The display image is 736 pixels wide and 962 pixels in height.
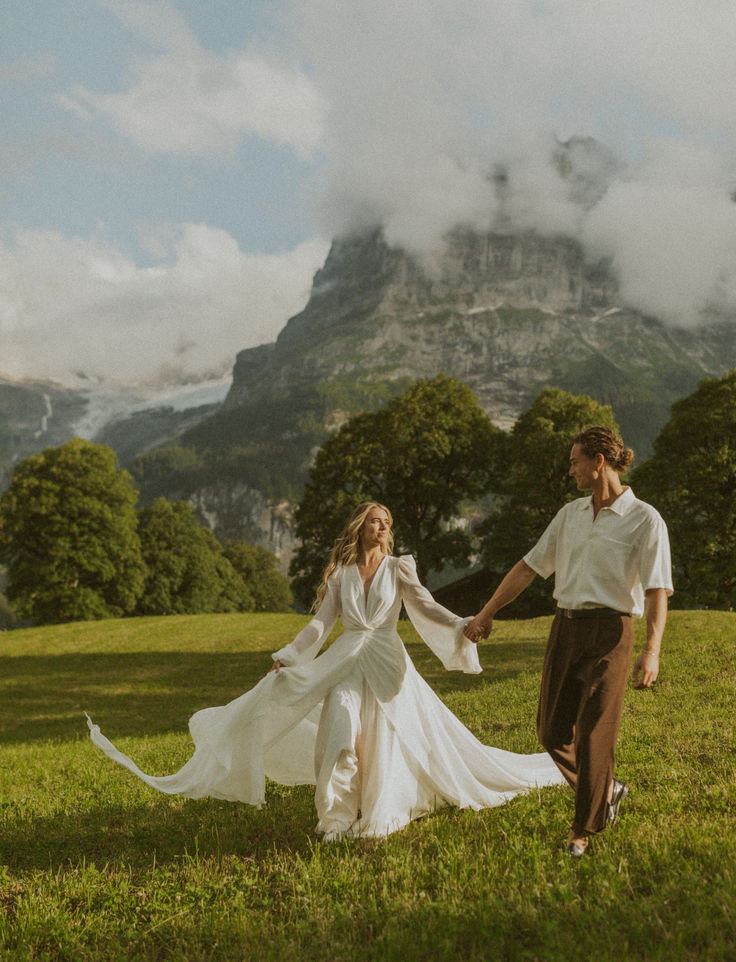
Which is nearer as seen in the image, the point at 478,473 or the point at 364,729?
the point at 364,729

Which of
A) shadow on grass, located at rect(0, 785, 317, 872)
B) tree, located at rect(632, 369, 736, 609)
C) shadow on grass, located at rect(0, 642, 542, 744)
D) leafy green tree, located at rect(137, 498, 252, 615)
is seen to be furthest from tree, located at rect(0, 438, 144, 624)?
shadow on grass, located at rect(0, 785, 317, 872)

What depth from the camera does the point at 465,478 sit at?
48812 mm

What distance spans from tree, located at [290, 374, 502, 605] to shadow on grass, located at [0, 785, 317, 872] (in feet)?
123

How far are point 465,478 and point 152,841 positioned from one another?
42.3 m

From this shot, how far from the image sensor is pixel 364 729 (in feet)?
23.0

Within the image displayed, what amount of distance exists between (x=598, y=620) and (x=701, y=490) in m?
35.1

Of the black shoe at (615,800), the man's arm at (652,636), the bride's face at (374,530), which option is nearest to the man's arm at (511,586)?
the man's arm at (652,636)

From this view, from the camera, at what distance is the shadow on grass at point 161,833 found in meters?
6.92

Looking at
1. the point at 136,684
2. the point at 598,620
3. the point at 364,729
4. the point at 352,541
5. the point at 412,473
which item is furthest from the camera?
the point at 412,473

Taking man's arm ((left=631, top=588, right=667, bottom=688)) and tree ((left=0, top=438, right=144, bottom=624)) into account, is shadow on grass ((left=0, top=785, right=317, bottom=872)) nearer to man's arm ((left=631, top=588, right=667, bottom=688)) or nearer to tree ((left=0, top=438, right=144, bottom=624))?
man's arm ((left=631, top=588, right=667, bottom=688))

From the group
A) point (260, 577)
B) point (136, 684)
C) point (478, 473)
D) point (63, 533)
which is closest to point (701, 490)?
point (478, 473)

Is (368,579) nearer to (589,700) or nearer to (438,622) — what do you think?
(438,622)

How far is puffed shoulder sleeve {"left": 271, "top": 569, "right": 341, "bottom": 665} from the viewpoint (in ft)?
24.2

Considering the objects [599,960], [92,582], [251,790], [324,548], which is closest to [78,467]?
[92,582]
